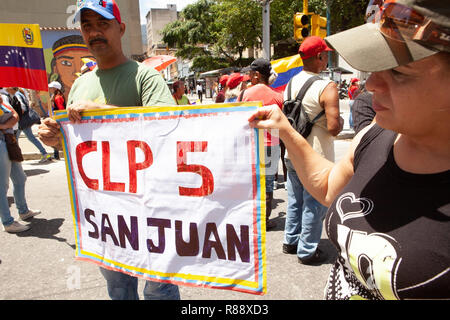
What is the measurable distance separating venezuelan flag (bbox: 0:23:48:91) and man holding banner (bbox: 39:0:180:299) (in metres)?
1.45

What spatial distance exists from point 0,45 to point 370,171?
3517 millimetres

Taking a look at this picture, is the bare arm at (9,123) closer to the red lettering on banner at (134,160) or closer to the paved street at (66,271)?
the paved street at (66,271)

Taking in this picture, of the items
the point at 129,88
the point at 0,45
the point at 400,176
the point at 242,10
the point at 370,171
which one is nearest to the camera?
the point at 400,176

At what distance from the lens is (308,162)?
4.81 ft

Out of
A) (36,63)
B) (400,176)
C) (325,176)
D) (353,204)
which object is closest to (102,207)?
(325,176)

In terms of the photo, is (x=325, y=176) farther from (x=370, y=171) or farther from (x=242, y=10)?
(x=242, y=10)

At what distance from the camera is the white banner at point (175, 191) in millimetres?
1547

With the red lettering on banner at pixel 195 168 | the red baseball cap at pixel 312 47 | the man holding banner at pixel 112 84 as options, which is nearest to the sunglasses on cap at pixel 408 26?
the red lettering on banner at pixel 195 168

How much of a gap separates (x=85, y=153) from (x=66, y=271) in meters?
1.91

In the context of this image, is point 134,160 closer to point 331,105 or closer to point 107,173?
point 107,173

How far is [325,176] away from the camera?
1461mm

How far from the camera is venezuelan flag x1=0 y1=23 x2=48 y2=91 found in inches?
121

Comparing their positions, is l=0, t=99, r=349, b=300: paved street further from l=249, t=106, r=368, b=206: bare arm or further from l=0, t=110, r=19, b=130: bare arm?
l=249, t=106, r=368, b=206: bare arm

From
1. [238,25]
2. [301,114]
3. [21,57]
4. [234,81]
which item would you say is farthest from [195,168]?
[238,25]
